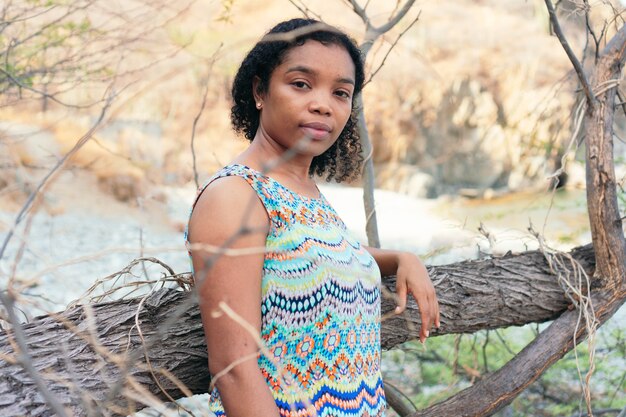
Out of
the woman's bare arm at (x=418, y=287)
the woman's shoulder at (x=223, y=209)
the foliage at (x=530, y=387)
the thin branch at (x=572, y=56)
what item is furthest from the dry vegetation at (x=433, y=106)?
the woman's shoulder at (x=223, y=209)

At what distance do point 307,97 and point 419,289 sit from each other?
1.83ft

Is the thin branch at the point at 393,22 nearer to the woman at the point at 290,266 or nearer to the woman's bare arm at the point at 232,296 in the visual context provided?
the woman at the point at 290,266

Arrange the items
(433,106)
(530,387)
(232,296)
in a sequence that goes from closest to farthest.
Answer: (232,296) → (530,387) → (433,106)

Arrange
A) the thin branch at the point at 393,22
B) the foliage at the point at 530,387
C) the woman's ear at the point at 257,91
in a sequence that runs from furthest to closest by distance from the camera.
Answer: the foliage at the point at 530,387, the thin branch at the point at 393,22, the woman's ear at the point at 257,91

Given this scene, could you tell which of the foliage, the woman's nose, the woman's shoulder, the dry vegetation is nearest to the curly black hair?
the woman's nose

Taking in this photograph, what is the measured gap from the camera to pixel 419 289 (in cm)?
169

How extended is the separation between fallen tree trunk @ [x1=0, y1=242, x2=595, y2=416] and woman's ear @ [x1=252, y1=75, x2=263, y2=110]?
43cm

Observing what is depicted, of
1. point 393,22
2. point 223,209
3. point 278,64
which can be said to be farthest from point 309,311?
point 393,22

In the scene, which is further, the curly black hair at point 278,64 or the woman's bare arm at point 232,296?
the curly black hair at point 278,64

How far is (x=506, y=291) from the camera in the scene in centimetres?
214

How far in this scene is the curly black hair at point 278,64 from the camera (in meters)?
1.47

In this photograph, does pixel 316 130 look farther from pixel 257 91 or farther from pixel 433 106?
pixel 433 106

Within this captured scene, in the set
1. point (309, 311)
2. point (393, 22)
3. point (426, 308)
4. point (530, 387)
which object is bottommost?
point (530, 387)

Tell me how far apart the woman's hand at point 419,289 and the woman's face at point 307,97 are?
1.39ft
